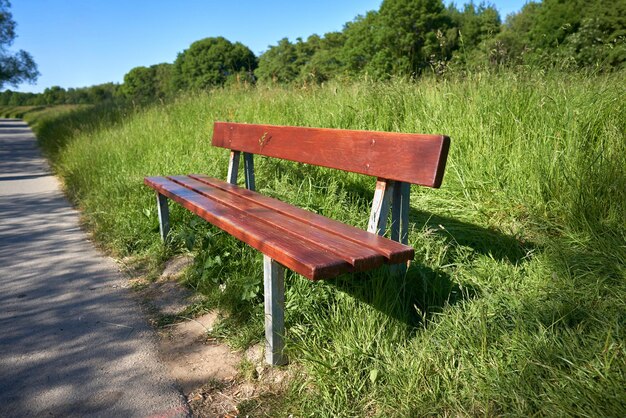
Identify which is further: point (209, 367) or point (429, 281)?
point (429, 281)

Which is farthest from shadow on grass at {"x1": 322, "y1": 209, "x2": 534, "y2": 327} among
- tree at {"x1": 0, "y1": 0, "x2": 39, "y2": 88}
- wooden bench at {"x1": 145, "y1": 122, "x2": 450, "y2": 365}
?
tree at {"x1": 0, "y1": 0, "x2": 39, "y2": 88}

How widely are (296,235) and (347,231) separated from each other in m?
0.28

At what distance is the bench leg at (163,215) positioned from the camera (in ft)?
12.5

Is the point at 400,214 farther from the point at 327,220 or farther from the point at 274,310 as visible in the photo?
the point at 274,310

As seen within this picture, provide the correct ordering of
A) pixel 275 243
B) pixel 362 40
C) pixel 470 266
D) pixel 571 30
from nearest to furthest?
pixel 275 243 → pixel 470 266 → pixel 571 30 → pixel 362 40

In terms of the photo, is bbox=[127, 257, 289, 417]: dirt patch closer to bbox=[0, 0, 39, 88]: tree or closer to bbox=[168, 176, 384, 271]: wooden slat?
bbox=[168, 176, 384, 271]: wooden slat

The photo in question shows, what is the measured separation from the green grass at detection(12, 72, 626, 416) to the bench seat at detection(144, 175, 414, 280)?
0.32m

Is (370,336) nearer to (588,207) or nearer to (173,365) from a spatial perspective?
(173,365)

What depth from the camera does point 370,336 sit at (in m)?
2.04

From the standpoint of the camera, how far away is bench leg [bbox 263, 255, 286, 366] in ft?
7.00

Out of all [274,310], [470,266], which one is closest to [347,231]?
[274,310]

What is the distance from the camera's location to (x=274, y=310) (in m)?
2.15

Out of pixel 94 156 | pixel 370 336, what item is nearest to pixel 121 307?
pixel 370 336

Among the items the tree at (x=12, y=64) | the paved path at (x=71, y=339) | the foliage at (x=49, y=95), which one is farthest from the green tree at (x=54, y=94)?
the paved path at (x=71, y=339)
